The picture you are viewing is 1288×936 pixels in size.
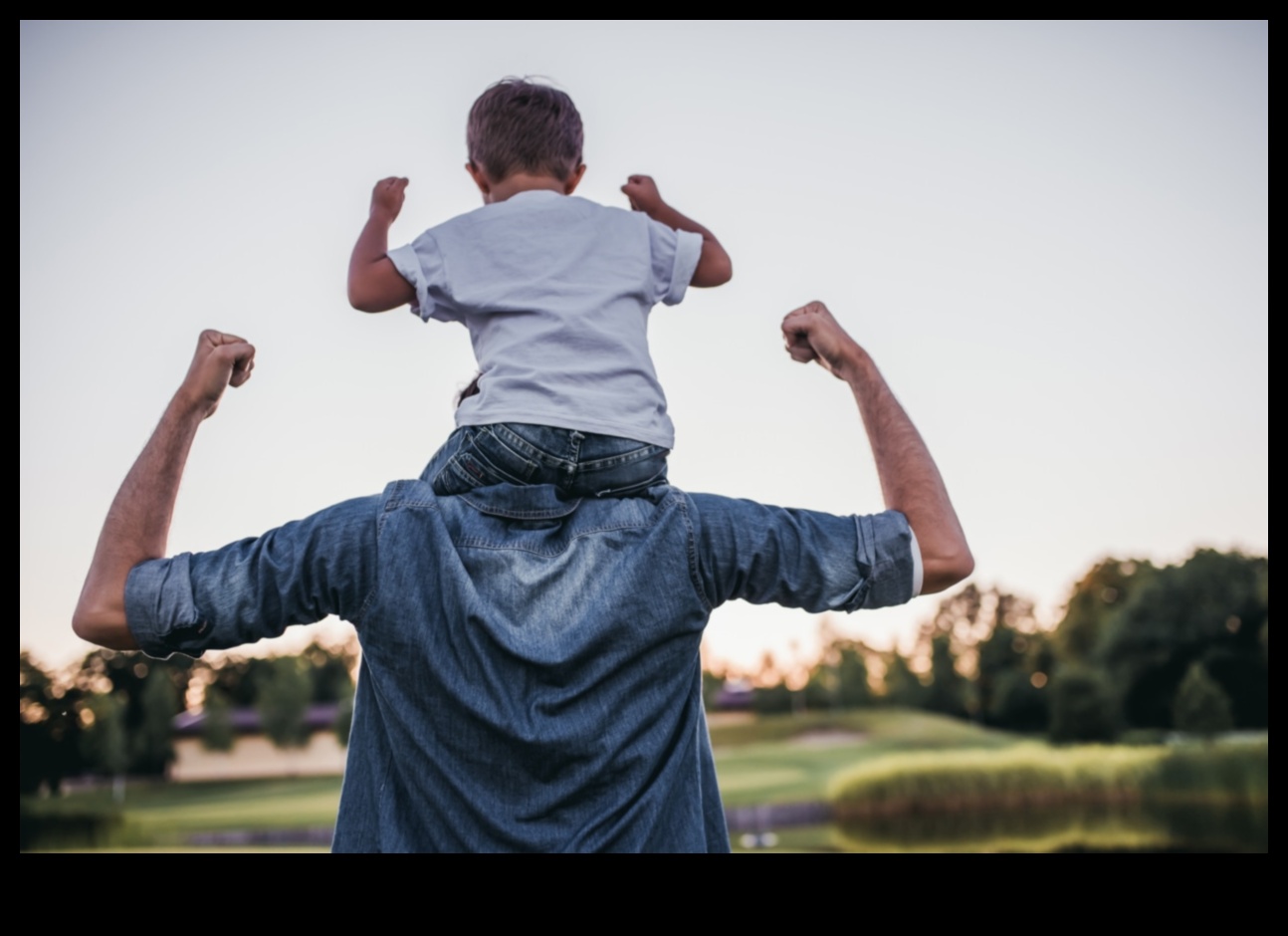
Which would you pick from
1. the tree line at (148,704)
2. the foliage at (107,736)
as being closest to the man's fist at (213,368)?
the tree line at (148,704)

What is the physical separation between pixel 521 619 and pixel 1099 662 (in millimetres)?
25353

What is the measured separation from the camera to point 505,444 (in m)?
1.45

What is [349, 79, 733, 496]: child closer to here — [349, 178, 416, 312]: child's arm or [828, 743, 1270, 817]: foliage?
[349, 178, 416, 312]: child's arm

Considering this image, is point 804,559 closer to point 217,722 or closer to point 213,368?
point 213,368

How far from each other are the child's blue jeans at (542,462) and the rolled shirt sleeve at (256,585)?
128 mm

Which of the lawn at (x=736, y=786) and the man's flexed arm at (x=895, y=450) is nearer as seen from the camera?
the man's flexed arm at (x=895, y=450)

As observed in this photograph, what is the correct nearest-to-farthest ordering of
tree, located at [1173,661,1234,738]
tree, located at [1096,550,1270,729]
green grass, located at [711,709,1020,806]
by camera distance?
tree, located at [1173,661,1234,738], tree, located at [1096,550,1270,729], green grass, located at [711,709,1020,806]

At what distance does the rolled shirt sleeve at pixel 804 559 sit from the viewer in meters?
1.39

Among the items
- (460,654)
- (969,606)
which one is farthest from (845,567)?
(969,606)

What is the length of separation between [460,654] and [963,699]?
2847 centimetres

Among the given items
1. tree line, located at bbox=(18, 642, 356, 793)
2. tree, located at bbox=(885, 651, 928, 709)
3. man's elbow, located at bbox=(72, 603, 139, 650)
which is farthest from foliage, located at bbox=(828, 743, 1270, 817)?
man's elbow, located at bbox=(72, 603, 139, 650)

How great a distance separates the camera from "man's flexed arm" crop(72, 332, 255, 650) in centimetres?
134

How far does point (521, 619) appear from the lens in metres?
1.37

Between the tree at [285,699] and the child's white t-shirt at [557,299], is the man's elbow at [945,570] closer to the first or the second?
the child's white t-shirt at [557,299]
